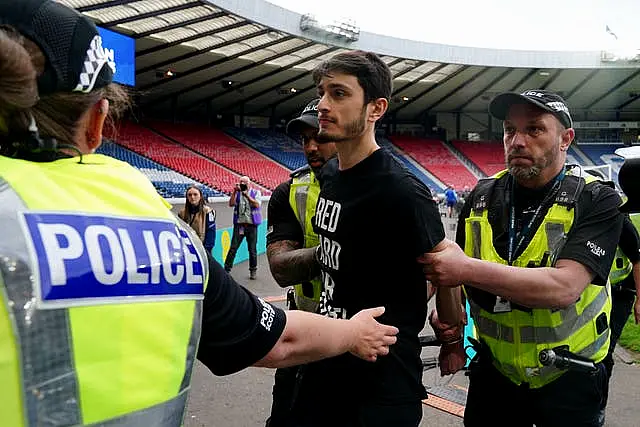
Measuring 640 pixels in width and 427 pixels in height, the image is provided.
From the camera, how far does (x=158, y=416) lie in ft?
3.27

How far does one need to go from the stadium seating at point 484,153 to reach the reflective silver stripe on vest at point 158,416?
3977 centimetres

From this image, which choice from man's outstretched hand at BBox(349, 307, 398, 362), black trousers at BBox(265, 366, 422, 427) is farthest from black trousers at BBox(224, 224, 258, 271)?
man's outstretched hand at BBox(349, 307, 398, 362)

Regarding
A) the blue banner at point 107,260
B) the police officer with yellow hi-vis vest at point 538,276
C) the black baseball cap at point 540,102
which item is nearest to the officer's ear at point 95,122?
the blue banner at point 107,260

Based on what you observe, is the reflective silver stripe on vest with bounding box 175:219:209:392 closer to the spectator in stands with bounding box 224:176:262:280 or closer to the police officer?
the police officer

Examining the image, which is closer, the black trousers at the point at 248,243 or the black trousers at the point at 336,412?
the black trousers at the point at 336,412

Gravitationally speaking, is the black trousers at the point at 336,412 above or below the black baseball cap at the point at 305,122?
below

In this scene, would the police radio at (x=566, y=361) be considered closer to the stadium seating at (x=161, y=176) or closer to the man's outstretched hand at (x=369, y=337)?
the man's outstretched hand at (x=369, y=337)

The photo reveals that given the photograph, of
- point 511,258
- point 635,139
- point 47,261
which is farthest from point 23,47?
point 635,139

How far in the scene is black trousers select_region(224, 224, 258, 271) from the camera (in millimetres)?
9172

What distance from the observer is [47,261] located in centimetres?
85

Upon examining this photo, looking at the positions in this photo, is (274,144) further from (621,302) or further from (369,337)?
(369,337)

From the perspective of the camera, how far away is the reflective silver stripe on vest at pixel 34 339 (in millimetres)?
822

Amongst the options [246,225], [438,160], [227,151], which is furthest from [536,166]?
[438,160]

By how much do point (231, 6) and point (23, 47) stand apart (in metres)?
18.6
